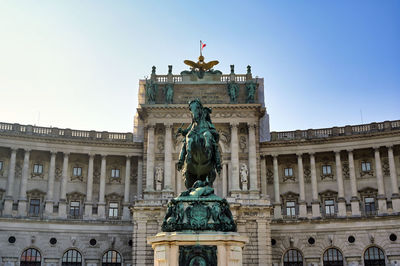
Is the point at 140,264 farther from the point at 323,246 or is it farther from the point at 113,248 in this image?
the point at 323,246

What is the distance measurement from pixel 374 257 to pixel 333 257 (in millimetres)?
3890

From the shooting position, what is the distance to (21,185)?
179 feet

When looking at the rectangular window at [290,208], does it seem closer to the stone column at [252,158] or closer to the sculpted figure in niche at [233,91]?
the stone column at [252,158]

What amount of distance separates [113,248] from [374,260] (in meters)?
26.0

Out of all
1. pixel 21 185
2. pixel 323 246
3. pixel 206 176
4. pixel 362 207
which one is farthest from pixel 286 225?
pixel 206 176

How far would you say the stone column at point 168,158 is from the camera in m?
53.2

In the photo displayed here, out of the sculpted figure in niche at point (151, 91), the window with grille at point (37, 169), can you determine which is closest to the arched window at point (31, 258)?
the window with grille at point (37, 169)

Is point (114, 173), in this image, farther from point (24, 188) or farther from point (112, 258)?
point (24, 188)

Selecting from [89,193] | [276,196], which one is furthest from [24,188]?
[276,196]

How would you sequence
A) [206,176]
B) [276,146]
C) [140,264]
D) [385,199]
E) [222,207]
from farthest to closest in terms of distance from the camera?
[276,146] → [385,199] → [140,264] → [206,176] → [222,207]

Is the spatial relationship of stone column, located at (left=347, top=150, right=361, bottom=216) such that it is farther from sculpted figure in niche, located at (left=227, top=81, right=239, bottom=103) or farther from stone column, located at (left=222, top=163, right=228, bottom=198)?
sculpted figure in niche, located at (left=227, top=81, right=239, bottom=103)

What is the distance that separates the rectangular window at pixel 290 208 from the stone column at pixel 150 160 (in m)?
14.8

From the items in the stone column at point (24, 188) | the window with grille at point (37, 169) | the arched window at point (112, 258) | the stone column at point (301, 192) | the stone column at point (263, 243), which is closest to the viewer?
the stone column at point (263, 243)

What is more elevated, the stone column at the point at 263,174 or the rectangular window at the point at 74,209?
the stone column at the point at 263,174
